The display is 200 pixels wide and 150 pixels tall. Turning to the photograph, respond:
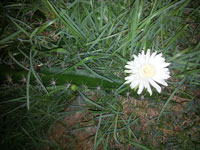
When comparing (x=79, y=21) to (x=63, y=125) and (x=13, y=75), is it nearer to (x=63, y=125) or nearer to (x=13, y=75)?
(x=13, y=75)

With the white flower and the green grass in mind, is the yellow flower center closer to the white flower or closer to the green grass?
the white flower

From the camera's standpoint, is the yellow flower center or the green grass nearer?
the yellow flower center

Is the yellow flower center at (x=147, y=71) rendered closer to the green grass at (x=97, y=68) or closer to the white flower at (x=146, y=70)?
the white flower at (x=146, y=70)

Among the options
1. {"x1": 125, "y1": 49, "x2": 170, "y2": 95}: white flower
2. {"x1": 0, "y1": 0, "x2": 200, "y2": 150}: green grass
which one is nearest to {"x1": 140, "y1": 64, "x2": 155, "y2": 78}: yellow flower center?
{"x1": 125, "y1": 49, "x2": 170, "y2": 95}: white flower

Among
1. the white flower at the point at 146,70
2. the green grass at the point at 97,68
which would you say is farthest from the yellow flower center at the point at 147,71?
the green grass at the point at 97,68

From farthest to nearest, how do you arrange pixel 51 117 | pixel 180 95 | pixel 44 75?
1. pixel 51 117
2. pixel 180 95
3. pixel 44 75

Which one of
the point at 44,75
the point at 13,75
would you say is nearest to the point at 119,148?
the point at 44,75
